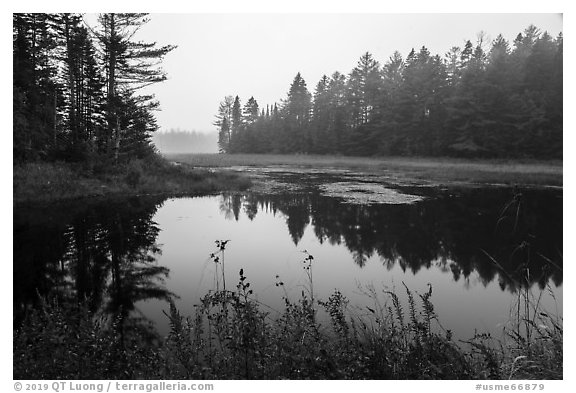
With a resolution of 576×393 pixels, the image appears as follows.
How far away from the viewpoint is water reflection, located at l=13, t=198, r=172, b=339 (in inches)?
246

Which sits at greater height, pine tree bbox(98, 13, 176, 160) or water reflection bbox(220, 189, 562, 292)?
pine tree bbox(98, 13, 176, 160)

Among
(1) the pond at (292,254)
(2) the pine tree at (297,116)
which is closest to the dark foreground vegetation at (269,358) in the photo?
(1) the pond at (292,254)

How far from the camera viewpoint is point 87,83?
22156mm

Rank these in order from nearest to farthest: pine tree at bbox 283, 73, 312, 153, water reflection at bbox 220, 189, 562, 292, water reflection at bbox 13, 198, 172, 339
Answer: water reflection at bbox 13, 198, 172, 339
water reflection at bbox 220, 189, 562, 292
pine tree at bbox 283, 73, 312, 153

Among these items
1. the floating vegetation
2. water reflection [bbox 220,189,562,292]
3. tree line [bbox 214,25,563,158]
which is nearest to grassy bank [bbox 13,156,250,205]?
water reflection [bbox 220,189,562,292]

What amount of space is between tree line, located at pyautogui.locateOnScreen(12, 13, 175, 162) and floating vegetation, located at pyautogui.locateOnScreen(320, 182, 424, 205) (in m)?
12.1

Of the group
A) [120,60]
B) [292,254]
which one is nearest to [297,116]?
[120,60]

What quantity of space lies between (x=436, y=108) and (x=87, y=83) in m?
38.5

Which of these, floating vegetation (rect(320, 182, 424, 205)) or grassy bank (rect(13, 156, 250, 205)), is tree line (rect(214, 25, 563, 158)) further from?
grassy bank (rect(13, 156, 250, 205))

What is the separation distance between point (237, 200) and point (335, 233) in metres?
7.73

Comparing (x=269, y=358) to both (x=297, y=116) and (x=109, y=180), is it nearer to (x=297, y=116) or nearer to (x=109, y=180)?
(x=109, y=180)

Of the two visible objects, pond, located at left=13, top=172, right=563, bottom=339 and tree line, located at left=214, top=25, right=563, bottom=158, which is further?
tree line, located at left=214, top=25, right=563, bottom=158

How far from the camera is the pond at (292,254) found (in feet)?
21.0
